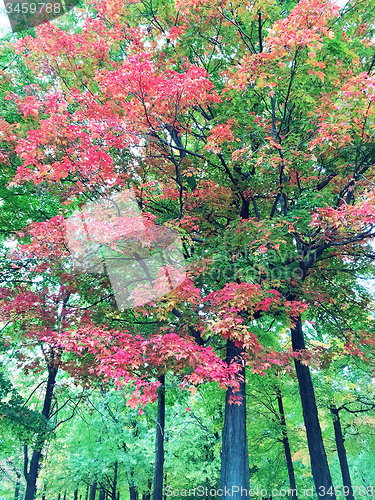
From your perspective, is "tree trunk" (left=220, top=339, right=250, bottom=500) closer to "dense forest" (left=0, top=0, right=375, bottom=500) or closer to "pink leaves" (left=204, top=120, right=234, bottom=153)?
"dense forest" (left=0, top=0, right=375, bottom=500)

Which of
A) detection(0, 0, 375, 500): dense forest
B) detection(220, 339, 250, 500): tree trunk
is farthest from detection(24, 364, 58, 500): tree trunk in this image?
detection(220, 339, 250, 500): tree trunk

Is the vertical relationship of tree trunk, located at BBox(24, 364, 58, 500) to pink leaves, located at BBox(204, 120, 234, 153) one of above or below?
below

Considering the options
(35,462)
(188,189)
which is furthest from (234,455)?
(35,462)

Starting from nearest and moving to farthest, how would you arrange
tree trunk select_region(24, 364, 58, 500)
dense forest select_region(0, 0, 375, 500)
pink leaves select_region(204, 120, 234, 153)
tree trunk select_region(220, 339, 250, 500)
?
dense forest select_region(0, 0, 375, 500) < pink leaves select_region(204, 120, 234, 153) < tree trunk select_region(220, 339, 250, 500) < tree trunk select_region(24, 364, 58, 500)

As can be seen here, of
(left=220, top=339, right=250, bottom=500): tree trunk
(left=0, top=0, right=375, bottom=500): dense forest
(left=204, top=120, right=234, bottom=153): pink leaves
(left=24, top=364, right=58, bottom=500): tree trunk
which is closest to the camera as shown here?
(left=0, top=0, right=375, bottom=500): dense forest

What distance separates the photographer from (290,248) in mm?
8219

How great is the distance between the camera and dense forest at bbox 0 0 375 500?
5828 millimetres

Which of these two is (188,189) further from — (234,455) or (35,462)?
(35,462)

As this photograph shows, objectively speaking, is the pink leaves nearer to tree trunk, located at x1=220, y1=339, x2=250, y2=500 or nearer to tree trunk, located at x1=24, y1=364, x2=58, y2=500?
tree trunk, located at x1=220, y1=339, x2=250, y2=500

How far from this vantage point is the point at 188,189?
30.7 ft

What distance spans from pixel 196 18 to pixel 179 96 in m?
2.72

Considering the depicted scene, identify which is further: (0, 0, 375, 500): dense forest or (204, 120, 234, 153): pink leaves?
(204, 120, 234, 153): pink leaves

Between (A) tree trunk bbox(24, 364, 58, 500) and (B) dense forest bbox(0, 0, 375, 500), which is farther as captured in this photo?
(A) tree trunk bbox(24, 364, 58, 500)

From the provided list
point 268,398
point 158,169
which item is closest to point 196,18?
point 158,169
